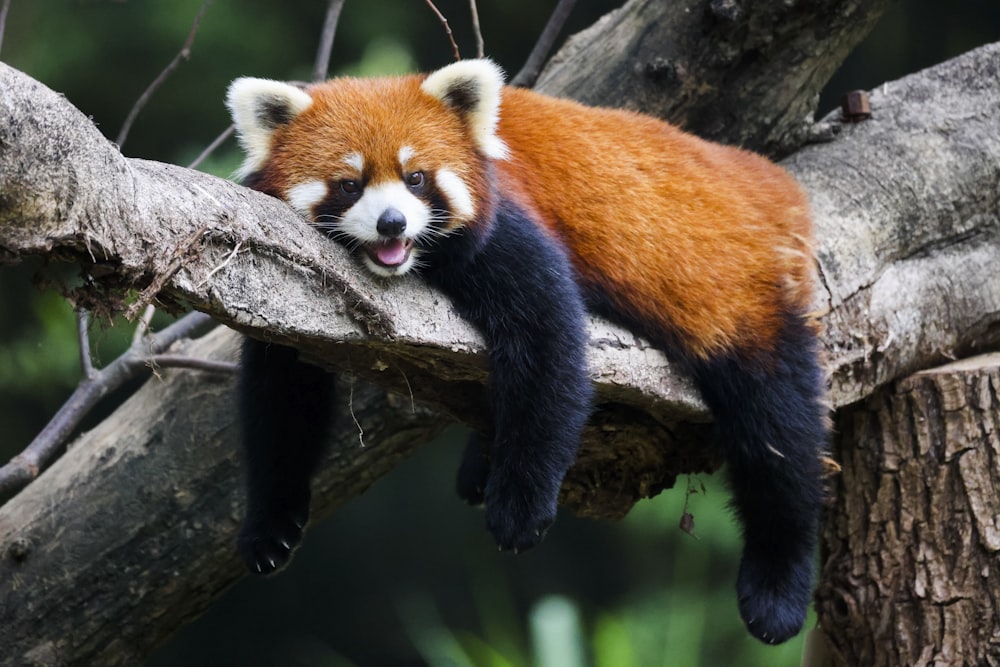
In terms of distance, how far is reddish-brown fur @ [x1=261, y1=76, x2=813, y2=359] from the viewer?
2.18 m

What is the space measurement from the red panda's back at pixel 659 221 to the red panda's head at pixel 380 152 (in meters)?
0.19

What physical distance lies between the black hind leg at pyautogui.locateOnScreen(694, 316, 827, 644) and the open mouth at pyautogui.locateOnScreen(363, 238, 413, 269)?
86cm

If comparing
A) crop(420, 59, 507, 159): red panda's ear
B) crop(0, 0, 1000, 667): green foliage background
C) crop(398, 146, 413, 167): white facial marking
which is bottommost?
crop(0, 0, 1000, 667): green foliage background

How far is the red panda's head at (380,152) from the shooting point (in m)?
1.81

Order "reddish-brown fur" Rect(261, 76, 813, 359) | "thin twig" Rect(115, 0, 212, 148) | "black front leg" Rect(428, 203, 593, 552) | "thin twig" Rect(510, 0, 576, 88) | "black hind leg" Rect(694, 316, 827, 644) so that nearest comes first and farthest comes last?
"black front leg" Rect(428, 203, 593, 552) → "reddish-brown fur" Rect(261, 76, 813, 359) → "black hind leg" Rect(694, 316, 827, 644) → "thin twig" Rect(115, 0, 212, 148) → "thin twig" Rect(510, 0, 576, 88)

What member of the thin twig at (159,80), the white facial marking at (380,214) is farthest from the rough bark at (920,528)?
the thin twig at (159,80)

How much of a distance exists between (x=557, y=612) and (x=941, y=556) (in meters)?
1.78

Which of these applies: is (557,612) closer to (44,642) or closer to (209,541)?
(209,541)

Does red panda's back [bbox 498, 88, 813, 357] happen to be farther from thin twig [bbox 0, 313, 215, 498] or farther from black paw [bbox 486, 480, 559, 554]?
thin twig [bbox 0, 313, 215, 498]

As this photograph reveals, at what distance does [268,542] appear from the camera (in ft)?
7.48

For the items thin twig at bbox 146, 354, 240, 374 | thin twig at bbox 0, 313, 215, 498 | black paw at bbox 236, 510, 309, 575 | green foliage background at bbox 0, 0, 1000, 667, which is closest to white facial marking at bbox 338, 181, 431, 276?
black paw at bbox 236, 510, 309, 575

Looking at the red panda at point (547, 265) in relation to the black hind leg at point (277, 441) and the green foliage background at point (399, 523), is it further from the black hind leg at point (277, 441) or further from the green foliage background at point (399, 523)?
the green foliage background at point (399, 523)

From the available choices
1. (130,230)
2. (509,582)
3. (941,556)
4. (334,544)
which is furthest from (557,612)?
(130,230)

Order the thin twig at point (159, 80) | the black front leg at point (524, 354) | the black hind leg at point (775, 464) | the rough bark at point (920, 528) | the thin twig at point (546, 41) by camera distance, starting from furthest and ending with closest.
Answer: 1. the thin twig at point (546, 41)
2. the thin twig at point (159, 80)
3. the rough bark at point (920, 528)
4. the black hind leg at point (775, 464)
5. the black front leg at point (524, 354)
